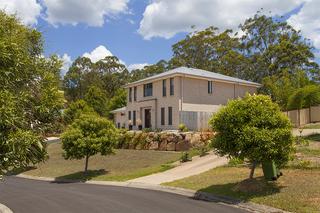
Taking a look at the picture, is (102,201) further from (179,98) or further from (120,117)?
(120,117)

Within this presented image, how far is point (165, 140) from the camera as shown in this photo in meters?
33.0

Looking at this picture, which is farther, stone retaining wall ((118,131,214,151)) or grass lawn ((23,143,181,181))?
stone retaining wall ((118,131,214,151))

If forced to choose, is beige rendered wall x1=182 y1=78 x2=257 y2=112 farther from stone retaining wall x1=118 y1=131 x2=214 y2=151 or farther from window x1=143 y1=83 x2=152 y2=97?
stone retaining wall x1=118 y1=131 x2=214 y2=151

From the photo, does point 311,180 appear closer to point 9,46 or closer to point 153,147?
point 9,46

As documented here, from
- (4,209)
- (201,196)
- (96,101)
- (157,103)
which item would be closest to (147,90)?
(157,103)

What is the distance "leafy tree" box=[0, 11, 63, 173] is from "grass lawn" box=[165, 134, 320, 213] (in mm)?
8363

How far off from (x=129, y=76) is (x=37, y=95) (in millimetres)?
76003

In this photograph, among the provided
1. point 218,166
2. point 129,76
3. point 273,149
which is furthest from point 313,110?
point 129,76

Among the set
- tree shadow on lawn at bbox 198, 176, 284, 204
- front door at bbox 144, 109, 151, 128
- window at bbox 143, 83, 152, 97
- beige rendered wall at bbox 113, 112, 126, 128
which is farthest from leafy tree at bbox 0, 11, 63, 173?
beige rendered wall at bbox 113, 112, 126, 128

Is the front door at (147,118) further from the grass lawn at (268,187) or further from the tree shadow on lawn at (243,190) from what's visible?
the tree shadow on lawn at (243,190)

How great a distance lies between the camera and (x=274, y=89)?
150 feet

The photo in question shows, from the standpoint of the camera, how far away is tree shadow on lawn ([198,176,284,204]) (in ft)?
51.0

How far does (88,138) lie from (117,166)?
3.27 meters

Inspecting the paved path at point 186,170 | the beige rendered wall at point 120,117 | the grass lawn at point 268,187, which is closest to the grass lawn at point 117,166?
the paved path at point 186,170
